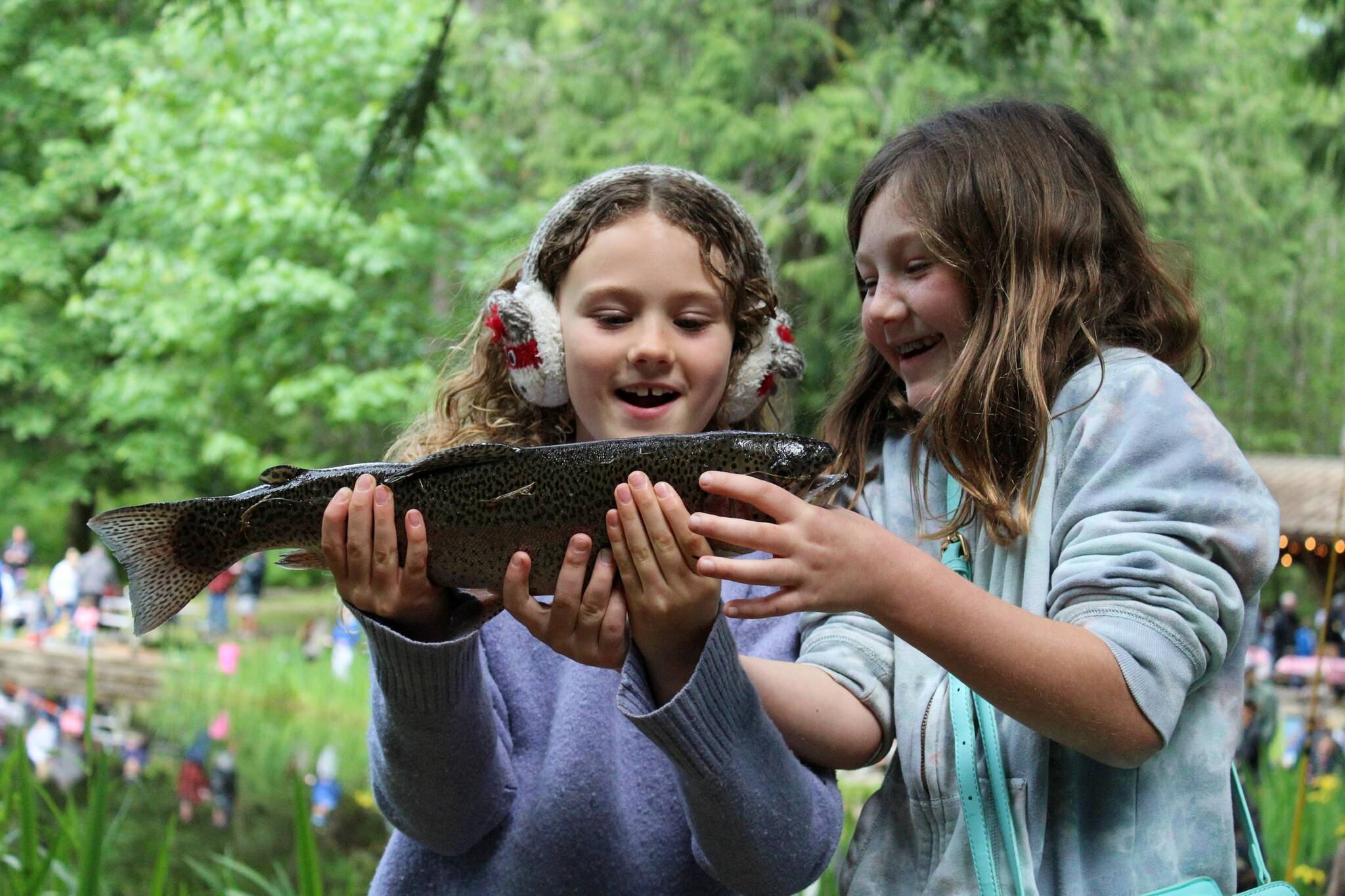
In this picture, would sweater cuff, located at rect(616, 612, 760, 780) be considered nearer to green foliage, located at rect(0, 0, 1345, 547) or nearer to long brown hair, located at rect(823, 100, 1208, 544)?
long brown hair, located at rect(823, 100, 1208, 544)

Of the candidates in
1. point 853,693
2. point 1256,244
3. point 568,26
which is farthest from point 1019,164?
point 1256,244

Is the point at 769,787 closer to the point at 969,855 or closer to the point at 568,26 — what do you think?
the point at 969,855

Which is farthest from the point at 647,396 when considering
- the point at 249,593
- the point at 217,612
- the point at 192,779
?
the point at 249,593

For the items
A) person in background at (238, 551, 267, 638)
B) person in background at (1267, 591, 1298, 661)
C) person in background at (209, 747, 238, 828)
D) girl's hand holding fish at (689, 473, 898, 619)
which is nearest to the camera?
girl's hand holding fish at (689, 473, 898, 619)

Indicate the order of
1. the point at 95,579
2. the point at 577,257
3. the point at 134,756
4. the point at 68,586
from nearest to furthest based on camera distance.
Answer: the point at 577,257, the point at 134,756, the point at 95,579, the point at 68,586

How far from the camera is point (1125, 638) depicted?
187cm

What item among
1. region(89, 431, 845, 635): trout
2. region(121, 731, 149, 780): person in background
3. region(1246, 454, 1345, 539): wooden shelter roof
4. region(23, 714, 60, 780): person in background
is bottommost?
region(121, 731, 149, 780): person in background

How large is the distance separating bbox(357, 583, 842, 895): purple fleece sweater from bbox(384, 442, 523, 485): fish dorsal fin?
0.97ft

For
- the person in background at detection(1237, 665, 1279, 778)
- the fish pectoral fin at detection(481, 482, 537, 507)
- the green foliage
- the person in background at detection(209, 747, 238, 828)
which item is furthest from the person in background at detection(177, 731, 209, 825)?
the fish pectoral fin at detection(481, 482, 537, 507)

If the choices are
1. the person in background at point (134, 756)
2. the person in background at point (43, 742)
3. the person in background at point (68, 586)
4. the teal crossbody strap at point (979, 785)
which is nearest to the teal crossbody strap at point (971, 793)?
the teal crossbody strap at point (979, 785)

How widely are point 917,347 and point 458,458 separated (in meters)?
0.98

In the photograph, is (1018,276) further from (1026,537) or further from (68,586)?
(68,586)

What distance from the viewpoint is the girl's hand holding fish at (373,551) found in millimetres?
1953

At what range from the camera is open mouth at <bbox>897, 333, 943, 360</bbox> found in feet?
7.80
